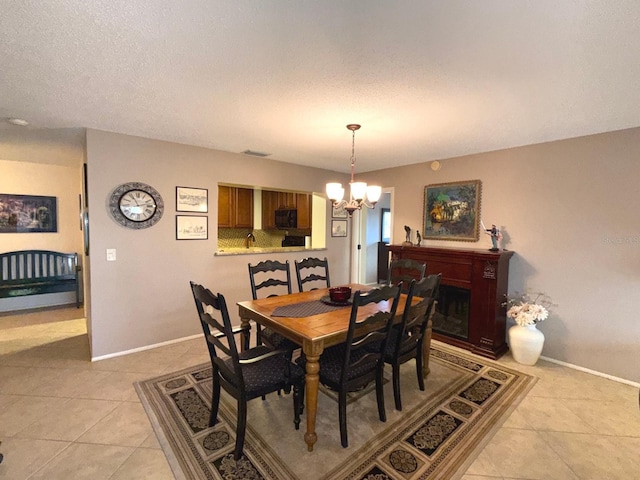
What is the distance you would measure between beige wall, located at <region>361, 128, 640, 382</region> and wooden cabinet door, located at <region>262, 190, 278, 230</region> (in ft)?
12.6

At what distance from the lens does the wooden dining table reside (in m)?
1.86

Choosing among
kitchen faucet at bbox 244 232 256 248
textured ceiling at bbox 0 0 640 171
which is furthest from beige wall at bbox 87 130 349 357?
kitchen faucet at bbox 244 232 256 248

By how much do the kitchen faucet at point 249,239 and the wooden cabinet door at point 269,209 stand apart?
32 cm

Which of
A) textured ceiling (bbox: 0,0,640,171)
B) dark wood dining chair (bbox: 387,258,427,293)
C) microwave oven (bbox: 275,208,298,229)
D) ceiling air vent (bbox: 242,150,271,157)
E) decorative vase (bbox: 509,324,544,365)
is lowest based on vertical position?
decorative vase (bbox: 509,324,544,365)

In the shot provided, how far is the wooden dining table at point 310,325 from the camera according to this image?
6.10 feet

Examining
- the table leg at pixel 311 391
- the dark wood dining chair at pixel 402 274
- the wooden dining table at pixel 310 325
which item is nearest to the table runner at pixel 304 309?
the wooden dining table at pixel 310 325

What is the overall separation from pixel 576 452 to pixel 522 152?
288 centimetres

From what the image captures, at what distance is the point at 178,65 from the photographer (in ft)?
5.79

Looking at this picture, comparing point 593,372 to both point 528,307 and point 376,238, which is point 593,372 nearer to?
point 528,307

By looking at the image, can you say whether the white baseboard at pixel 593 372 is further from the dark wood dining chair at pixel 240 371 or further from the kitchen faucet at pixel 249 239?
the kitchen faucet at pixel 249 239

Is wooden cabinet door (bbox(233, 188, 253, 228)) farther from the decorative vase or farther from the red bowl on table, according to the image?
the decorative vase

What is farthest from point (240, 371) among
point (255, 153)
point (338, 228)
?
point (338, 228)

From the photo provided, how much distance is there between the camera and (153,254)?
3432 mm

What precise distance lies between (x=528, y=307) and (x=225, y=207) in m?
4.97
